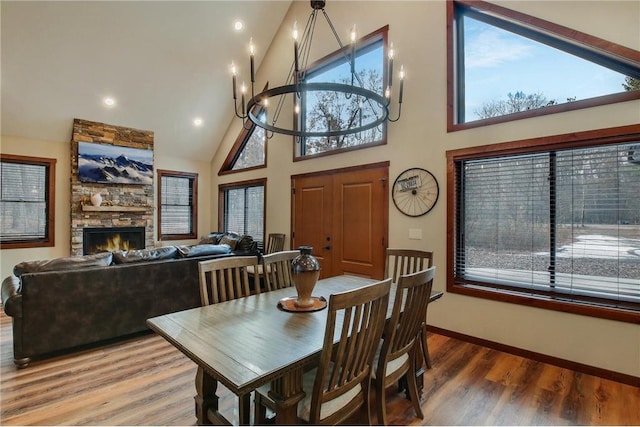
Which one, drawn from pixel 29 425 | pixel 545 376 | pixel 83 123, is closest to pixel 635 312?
pixel 545 376

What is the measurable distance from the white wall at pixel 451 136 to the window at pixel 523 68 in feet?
0.30

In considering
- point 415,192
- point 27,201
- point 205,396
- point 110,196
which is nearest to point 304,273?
point 205,396

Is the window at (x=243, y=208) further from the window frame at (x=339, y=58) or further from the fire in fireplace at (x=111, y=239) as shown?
the fire in fireplace at (x=111, y=239)

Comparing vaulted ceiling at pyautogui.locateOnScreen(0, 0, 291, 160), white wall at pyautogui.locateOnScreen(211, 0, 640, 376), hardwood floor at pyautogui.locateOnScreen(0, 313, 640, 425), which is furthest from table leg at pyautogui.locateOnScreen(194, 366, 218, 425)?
vaulted ceiling at pyautogui.locateOnScreen(0, 0, 291, 160)

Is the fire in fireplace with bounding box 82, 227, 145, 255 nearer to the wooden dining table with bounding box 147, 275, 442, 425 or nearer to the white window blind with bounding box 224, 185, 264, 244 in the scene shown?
the white window blind with bounding box 224, 185, 264, 244

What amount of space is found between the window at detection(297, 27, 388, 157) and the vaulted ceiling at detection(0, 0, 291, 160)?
61.9 inches

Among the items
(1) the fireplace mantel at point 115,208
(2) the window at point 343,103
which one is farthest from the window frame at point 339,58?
(1) the fireplace mantel at point 115,208

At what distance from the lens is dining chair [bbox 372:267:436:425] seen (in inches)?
66.6

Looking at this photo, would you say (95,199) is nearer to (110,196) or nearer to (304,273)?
(110,196)

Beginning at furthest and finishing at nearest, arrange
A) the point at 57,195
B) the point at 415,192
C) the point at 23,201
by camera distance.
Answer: the point at 57,195 → the point at 23,201 → the point at 415,192

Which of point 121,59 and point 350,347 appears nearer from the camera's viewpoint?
point 350,347

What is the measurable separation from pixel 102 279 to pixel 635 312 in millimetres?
4681

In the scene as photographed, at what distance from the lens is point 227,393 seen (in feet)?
7.71

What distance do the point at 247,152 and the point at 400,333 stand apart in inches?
220
